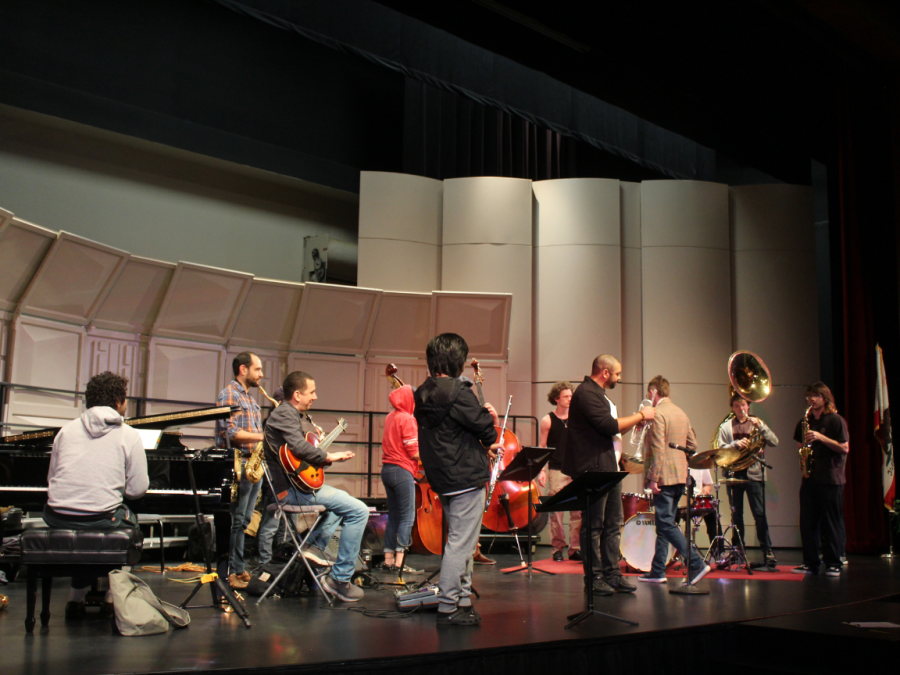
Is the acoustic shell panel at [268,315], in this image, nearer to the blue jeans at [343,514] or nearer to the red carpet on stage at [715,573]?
the red carpet on stage at [715,573]

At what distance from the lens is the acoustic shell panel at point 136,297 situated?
24.7 feet

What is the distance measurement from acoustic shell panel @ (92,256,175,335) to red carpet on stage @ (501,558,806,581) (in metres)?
4.31

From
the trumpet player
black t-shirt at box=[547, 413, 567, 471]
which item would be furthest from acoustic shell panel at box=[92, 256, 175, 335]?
the trumpet player

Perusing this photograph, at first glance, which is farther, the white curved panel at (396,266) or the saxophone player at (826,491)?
the white curved panel at (396,266)

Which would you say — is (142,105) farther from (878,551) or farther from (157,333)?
(878,551)

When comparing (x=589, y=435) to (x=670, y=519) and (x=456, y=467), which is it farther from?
(x=456, y=467)

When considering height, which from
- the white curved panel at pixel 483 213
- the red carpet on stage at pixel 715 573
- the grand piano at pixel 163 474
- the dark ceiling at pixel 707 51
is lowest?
the red carpet on stage at pixel 715 573

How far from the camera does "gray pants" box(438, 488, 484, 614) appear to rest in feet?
13.0

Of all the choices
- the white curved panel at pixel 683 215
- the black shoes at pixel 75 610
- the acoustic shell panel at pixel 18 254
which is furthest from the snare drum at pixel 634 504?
the acoustic shell panel at pixel 18 254

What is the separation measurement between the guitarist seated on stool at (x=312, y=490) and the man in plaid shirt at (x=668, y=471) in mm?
2130

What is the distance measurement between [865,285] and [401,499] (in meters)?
6.81

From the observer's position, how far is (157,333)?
794 cm

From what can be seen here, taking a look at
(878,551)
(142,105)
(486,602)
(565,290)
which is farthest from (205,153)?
(878,551)

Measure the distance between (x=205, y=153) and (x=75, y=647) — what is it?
7033mm
